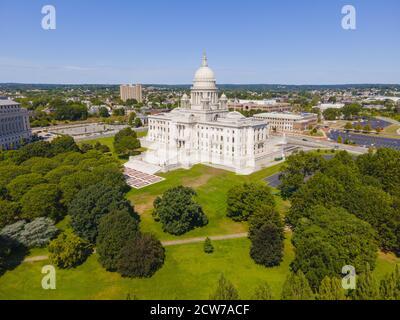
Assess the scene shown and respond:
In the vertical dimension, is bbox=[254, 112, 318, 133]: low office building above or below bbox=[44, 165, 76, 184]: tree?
above

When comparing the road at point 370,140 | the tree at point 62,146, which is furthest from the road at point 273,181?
the road at point 370,140

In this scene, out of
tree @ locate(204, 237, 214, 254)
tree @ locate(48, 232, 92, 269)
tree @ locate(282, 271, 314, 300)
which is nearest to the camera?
tree @ locate(282, 271, 314, 300)

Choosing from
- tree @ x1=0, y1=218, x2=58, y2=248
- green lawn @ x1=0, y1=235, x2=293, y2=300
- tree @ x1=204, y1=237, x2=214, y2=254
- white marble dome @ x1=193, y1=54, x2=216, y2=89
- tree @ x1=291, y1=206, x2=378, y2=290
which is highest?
white marble dome @ x1=193, y1=54, x2=216, y2=89

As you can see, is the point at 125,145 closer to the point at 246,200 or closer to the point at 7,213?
the point at 7,213

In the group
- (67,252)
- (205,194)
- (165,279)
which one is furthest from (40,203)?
(205,194)

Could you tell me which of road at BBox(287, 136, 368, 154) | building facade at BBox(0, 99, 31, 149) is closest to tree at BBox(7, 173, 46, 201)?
building facade at BBox(0, 99, 31, 149)

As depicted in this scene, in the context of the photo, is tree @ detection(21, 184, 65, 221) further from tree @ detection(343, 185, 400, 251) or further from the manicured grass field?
tree @ detection(343, 185, 400, 251)
